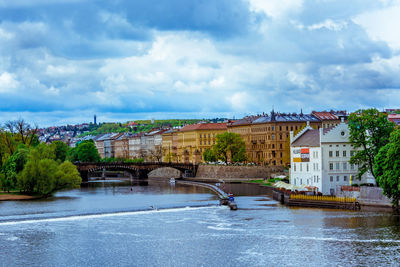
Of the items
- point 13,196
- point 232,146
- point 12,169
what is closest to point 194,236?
point 13,196

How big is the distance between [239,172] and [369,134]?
63.9 m

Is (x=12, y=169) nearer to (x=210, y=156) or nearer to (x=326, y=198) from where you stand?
(x=326, y=198)

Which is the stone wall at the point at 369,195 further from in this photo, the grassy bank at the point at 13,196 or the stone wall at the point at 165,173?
the stone wall at the point at 165,173

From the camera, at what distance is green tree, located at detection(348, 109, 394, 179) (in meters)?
82.9

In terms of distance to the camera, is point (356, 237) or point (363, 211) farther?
point (363, 211)

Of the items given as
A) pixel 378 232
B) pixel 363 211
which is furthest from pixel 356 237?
pixel 363 211

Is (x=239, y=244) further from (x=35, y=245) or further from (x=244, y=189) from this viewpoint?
(x=244, y=189)

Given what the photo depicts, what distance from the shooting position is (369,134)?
8512 cm

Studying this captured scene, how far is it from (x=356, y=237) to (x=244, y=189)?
57.8 meters

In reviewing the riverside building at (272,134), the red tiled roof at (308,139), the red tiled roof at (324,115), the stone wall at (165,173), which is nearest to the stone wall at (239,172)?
the stone wall at (165,173)

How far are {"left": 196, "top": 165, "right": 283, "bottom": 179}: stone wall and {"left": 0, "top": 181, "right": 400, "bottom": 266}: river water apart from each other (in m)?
57.3

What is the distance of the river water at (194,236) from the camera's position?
168ft

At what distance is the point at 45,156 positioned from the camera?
107000 millimetres

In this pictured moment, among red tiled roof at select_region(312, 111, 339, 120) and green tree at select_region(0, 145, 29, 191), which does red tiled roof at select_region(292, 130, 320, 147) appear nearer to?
green tree at select_region(0, 145, 29, 191)
